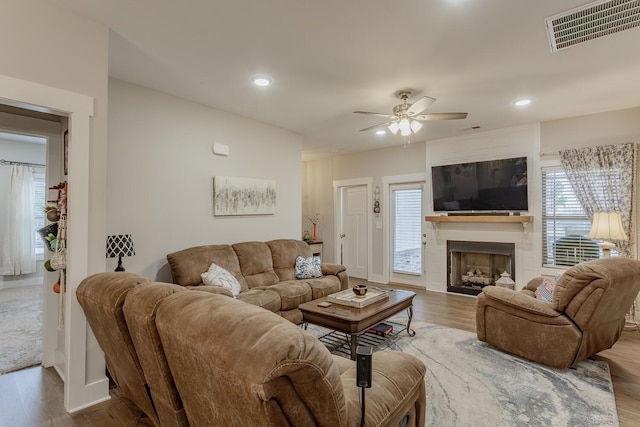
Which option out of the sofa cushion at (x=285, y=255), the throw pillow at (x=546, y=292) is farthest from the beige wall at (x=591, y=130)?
the sofa cushion at (x=285, y=255)

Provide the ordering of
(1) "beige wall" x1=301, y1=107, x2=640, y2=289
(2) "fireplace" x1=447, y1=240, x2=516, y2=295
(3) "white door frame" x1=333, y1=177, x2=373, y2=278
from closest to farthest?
(1) "beige wall" x1=301, y1=107, x2=640, y2=289 < (2) "fireplace" x1=447, y1=240, x2=516, y2=295 < (3) "white door frame" x1=333, y1=177, x2=373, y2=278

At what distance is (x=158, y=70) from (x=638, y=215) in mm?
5851

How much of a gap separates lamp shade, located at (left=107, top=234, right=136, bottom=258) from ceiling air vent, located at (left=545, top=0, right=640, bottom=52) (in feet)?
12.7

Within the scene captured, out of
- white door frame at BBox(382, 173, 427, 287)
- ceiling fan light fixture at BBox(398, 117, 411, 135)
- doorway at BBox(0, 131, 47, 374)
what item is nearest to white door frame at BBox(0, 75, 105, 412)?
ceiling fan light fixture at BBox(398, 117, 411, 135)

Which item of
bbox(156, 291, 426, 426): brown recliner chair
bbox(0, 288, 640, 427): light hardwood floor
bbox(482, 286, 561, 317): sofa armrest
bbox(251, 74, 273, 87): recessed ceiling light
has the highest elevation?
bbox(251, 74, 273, 87): recessed ceiling light

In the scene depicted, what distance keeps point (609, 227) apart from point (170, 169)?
5.11 m

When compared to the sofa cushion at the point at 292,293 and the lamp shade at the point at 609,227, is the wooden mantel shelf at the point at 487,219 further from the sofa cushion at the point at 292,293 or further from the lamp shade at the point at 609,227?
the sofa cushion at the point at 292,293

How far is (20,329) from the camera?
365cm

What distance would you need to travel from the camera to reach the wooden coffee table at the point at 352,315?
266 centimetres

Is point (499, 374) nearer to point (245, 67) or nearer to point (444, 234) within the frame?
point (444, 234)

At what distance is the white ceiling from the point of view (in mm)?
2180

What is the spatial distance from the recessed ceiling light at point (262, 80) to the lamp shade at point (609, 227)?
13.4 ft

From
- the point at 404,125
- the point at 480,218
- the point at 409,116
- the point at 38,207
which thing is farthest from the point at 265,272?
the point at 38,207

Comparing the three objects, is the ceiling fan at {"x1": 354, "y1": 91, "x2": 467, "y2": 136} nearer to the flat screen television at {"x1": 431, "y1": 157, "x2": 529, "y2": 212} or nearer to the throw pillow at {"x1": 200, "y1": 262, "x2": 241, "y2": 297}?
the flat screen television at {"x1": 431, "y1": 157, "x2": 529, "y2": 212}
